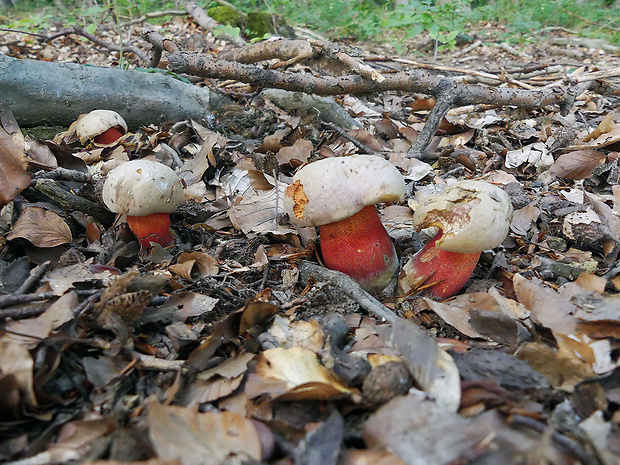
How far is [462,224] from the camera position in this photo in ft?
5.53

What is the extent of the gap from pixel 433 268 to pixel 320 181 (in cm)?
73

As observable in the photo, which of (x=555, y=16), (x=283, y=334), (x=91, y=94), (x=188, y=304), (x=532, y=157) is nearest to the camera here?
(x=283, y=334)

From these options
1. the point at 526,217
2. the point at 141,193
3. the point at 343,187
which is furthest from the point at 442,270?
the point at 141,193

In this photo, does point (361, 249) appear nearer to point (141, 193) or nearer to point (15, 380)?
point (141, 193)

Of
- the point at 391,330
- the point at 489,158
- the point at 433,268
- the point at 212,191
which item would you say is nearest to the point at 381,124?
the point at 489,158

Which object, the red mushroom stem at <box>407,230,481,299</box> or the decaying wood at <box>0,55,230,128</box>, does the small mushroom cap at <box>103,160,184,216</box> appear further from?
the decaying wood at <box>0,55,230,128</box>

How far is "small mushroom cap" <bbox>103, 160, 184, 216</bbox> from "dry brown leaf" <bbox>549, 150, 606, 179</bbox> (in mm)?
2681

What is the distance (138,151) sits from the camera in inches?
122

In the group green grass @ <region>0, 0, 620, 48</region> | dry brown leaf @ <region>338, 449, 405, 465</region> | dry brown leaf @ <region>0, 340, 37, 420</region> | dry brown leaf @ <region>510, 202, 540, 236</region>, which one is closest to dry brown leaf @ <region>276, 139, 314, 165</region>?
dry brown leaf @ <region>510, 202, 540, 236</region>

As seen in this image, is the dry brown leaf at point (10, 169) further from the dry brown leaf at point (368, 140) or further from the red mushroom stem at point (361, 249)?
the dry brown leaf at point (368, 140)

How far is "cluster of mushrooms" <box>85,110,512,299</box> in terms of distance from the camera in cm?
170

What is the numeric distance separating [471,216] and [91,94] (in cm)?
313

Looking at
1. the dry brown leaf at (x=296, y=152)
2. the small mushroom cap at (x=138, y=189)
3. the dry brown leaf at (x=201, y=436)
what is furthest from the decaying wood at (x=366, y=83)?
the dry brown leaf at (x=201, y=436)

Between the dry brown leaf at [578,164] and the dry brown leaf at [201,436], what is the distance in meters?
2.87
